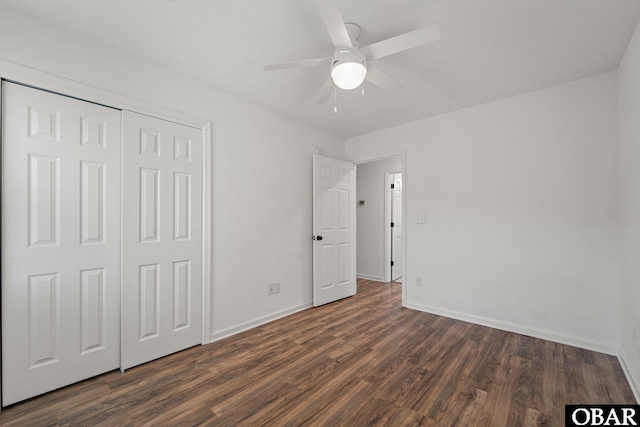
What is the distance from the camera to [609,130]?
2.45 meters

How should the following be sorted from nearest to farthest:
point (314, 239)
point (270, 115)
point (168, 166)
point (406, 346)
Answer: point (168, 166) → point (406, 346) → point (270, 115) → point (314, 239)

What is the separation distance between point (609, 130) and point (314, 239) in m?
3.16

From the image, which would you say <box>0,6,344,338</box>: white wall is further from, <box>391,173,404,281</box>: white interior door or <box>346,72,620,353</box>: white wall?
<box>391,173,404,281</box>: white interior door

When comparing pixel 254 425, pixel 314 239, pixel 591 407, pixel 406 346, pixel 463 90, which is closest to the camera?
pixel 254 425

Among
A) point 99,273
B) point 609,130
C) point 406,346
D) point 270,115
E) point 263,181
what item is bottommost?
point 406,346

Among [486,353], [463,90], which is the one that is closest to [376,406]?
[486,353]

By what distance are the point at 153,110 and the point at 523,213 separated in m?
3.70

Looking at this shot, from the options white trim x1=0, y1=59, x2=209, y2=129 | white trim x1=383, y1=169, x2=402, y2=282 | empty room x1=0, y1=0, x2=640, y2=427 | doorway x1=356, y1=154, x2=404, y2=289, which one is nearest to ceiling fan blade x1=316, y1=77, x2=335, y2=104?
empty room x1=0, y1=0, x2=640, y2=427

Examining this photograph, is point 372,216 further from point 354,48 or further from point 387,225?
point 354,48

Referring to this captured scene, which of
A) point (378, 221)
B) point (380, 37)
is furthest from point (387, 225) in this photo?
point (380, 37)

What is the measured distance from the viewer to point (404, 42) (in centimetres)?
159

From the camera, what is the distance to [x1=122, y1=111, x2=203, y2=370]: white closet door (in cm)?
221

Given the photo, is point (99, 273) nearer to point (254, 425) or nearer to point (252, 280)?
point (252, 280)

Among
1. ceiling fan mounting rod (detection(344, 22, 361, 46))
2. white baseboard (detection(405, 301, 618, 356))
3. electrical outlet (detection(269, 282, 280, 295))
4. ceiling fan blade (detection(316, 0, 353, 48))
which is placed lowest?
white baseboard (detection(405, 301, 618, 356))
